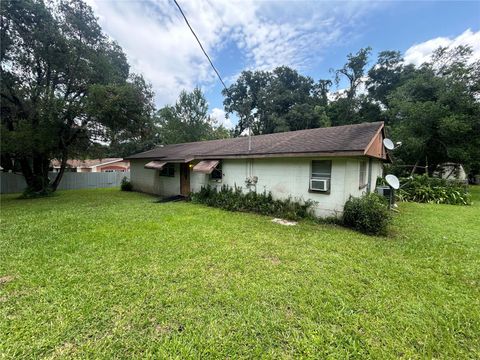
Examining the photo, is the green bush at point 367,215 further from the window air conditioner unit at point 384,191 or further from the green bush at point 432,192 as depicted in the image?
the green bush at point 432,192

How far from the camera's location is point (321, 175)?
7.66 metres

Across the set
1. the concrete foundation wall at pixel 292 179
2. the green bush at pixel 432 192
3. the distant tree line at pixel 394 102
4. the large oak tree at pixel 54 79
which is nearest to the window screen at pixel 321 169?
the concrete foundation wall at pixel 292 179

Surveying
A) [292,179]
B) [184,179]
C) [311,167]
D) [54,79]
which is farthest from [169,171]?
[311,167]

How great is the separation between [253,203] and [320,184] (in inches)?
113

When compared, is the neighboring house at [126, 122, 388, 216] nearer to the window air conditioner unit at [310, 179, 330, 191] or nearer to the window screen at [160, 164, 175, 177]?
the window air conditioner unit at [310, 179, 330, 191]

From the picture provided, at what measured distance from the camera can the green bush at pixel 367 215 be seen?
6.24 m

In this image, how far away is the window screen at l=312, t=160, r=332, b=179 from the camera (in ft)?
24.5

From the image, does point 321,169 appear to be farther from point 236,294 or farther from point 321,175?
point 236,294

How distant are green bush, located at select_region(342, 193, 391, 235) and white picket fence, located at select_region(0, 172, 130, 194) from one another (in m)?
22.1

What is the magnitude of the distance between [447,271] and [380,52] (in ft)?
125

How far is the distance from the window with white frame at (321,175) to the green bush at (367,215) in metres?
0.97

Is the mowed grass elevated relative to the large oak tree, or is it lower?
lower

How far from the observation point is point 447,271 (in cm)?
412

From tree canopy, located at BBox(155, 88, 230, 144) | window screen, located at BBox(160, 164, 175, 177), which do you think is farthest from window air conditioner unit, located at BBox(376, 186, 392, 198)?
tree canopy, located at BBox(155, 88, 230, 144)
